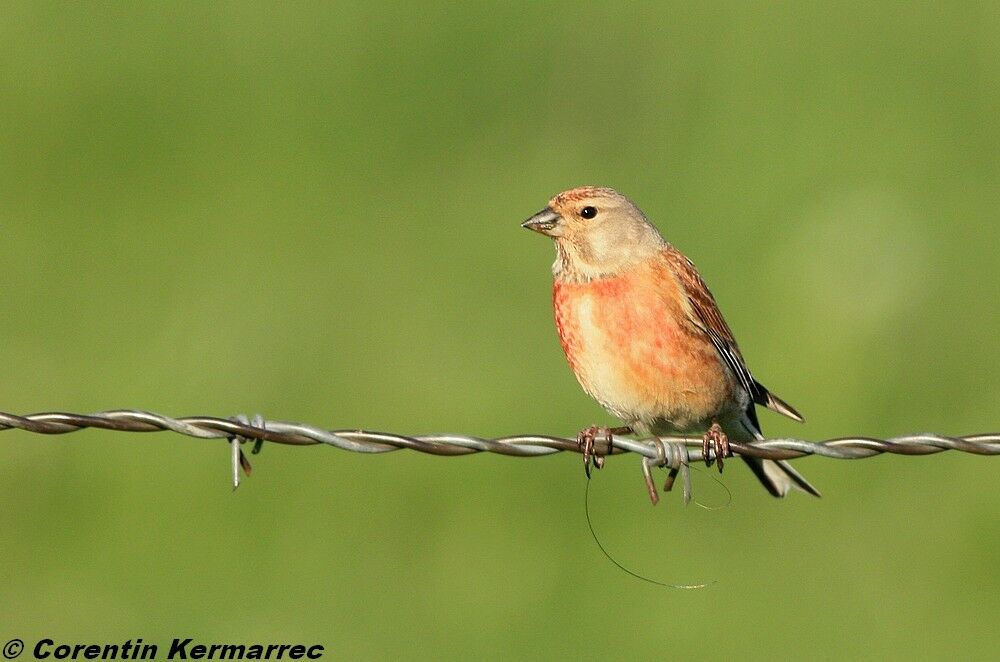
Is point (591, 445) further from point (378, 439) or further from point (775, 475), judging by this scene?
point (775, 475)

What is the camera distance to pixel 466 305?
10.4 metres

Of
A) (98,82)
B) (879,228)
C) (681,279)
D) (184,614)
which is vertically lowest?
(184,614)

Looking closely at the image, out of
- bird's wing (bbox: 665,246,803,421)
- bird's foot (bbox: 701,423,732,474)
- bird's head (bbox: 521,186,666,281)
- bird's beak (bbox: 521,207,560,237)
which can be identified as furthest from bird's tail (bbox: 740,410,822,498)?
bird's beak (bbox: 521,207,560,237)

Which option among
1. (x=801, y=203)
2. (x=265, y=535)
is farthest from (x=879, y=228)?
(x=265, y=535)

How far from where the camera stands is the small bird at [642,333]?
252 inches

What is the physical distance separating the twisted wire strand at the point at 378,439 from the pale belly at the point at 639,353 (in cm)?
121

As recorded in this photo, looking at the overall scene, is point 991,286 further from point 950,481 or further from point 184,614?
Answer: point 184,614

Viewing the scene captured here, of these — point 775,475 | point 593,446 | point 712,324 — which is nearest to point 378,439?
point 593,446

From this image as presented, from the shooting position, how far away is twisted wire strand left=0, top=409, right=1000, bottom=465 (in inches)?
188

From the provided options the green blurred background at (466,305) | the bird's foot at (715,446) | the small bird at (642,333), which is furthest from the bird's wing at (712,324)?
the green blurred background at (466,305)

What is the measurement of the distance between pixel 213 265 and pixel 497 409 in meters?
2.47

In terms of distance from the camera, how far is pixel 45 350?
32.9 ft

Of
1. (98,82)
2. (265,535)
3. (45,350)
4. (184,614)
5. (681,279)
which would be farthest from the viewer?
(98,82)

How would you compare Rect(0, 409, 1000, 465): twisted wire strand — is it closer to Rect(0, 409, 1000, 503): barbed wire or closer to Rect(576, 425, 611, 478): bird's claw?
Rect(0, 409, 1000, 503): barbed wire
